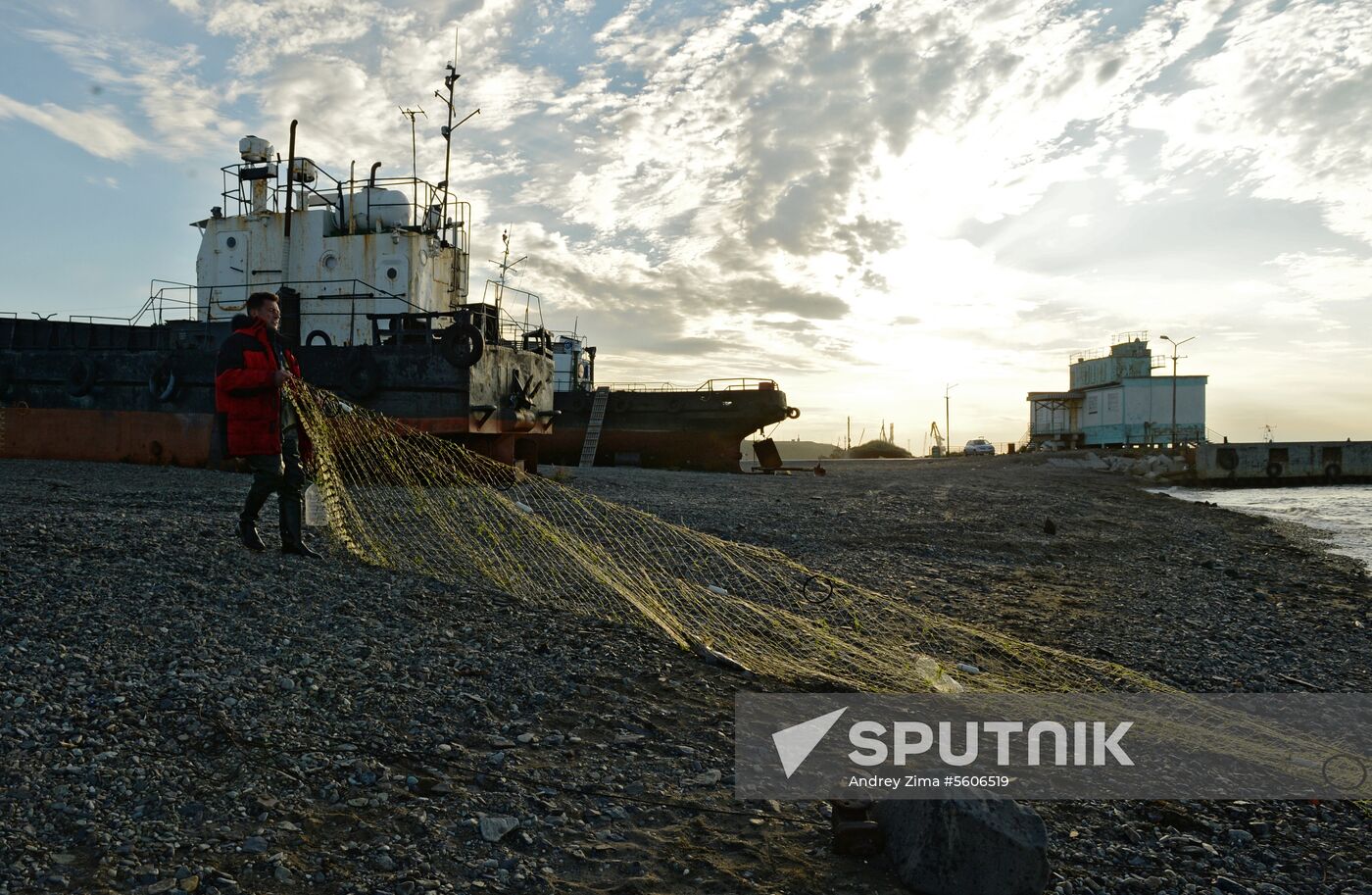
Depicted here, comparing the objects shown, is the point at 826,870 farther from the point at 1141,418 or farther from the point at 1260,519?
the point at 1141,418

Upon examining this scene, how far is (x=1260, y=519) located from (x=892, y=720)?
20.1 meters

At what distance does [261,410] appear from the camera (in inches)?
260

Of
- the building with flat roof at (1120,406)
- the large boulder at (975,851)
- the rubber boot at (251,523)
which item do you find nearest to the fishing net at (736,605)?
the rubber boot at (251,523)

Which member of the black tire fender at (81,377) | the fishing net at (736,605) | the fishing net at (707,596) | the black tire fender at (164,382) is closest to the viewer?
the fishing net at (736,605)

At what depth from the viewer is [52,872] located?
95.0 inches

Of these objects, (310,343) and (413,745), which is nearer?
(413,745)

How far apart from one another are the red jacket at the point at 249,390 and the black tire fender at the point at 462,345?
10.3m

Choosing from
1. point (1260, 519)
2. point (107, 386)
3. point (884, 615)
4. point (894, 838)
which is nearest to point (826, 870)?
point (894, 838)

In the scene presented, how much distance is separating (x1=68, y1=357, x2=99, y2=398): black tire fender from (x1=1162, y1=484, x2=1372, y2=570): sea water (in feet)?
79.9

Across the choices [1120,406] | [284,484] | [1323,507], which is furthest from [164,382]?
[1120,406]

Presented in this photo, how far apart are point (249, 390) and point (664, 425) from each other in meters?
23.6

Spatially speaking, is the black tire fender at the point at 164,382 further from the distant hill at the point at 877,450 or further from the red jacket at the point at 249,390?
the distant hill at the point at 877,450

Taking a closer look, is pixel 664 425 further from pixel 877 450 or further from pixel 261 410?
pixel 877 450

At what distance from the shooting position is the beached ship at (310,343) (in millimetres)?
16969
